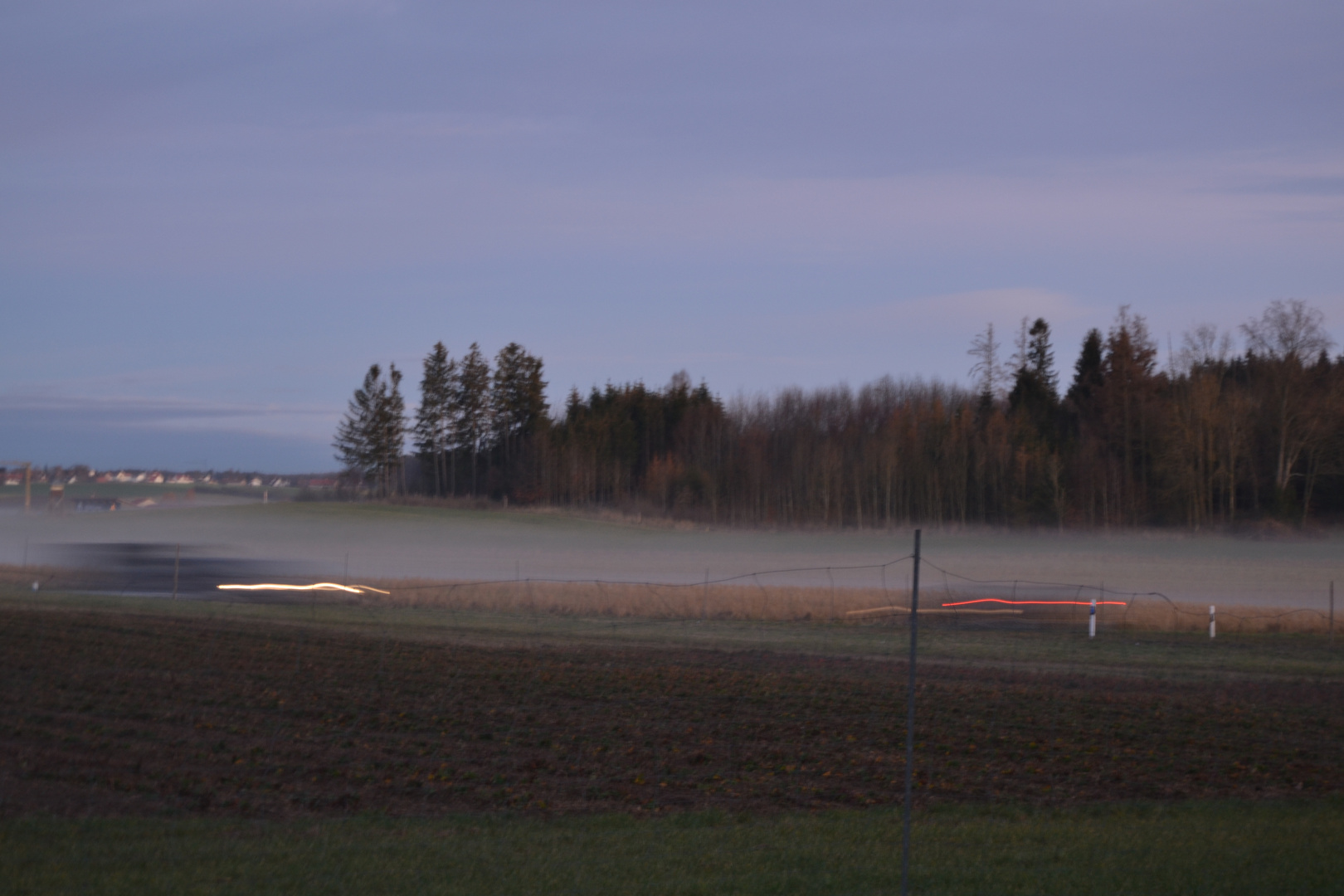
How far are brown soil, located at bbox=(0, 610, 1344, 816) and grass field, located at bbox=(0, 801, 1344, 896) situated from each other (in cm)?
81

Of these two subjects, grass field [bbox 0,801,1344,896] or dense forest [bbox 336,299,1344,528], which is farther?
dense forest [bbox 336,299,1344,528]

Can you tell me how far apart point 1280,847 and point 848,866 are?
3778mm

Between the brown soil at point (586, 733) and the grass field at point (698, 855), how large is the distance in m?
0.81

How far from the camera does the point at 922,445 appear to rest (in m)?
74.6

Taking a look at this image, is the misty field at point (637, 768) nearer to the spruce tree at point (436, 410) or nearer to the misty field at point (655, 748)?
the misty field at point (655, 748)

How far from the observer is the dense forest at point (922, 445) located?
60.2 m

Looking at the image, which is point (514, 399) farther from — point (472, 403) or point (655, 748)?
point (655, 748)

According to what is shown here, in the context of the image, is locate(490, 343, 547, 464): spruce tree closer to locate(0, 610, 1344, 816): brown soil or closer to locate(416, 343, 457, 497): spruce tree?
locate(416, 343, 457, 497): spruce tree

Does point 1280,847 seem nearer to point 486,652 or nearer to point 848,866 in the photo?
point 848,866

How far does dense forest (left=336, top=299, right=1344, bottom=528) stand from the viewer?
60.2 m

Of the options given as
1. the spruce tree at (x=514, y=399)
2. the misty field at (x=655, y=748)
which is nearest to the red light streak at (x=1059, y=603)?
the misty field at (x=655, y=748)

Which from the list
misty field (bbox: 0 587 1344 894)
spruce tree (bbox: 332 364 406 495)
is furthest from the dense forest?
misty field (bbox: 0 587 1344 894)

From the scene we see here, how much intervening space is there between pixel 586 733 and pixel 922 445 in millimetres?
64265

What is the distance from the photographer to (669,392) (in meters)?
94.4
